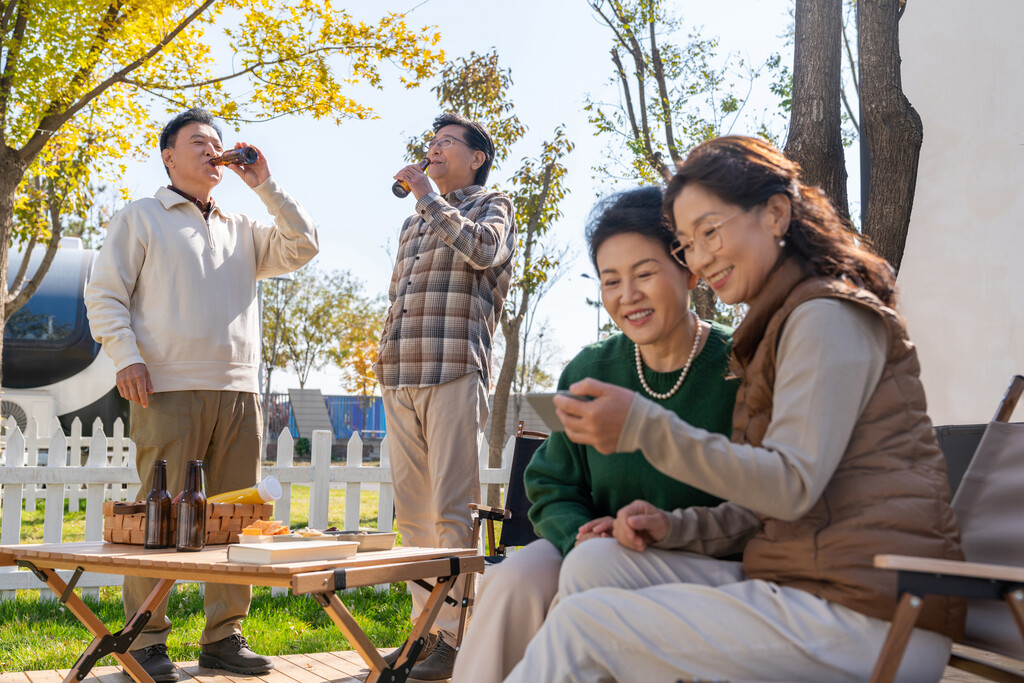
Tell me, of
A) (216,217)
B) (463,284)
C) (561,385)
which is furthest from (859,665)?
(216,217)

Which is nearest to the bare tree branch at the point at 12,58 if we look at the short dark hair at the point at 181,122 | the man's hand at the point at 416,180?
the short dark hair at the point at 181,122

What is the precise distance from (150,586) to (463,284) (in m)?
1.78

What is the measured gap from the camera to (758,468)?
1546 millimetres

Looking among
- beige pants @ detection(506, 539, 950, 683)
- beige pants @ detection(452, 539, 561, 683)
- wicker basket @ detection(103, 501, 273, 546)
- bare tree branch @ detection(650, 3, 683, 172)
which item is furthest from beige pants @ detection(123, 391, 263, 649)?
bare tree branch @ detection(650, 3, 683, 172)

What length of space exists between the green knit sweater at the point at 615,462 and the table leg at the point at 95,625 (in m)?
1.32

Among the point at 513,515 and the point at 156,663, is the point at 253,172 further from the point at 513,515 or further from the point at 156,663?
the point at 156,663

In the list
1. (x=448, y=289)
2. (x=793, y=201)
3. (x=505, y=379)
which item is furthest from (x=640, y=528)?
(x=505, y=379)

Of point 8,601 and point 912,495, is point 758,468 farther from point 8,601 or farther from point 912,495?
point 8,601

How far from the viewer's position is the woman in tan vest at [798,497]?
5.15ft

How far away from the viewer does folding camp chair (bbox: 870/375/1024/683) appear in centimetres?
146

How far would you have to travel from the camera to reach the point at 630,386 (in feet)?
7.64

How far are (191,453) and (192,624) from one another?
5.05 ft

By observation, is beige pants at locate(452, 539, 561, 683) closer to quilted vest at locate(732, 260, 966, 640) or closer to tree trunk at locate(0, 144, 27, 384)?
quilted vest at locate(732, 260, 966, 640)

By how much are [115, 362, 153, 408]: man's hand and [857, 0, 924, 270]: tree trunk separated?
3770 mm
